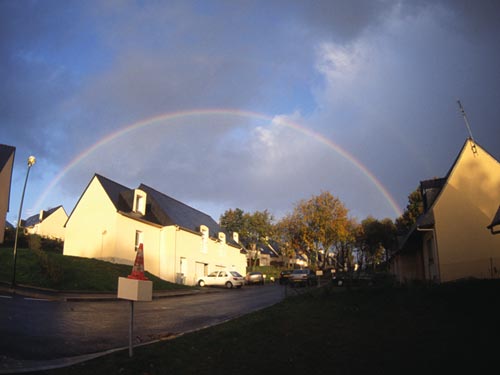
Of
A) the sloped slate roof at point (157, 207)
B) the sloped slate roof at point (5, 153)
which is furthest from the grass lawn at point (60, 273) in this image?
A: the sloped slate roof at point (5, 153)

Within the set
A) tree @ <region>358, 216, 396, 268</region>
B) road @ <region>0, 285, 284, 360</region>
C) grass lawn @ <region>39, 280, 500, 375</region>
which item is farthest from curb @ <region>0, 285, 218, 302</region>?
tree @ <region>358, 216, 396, 268</region>

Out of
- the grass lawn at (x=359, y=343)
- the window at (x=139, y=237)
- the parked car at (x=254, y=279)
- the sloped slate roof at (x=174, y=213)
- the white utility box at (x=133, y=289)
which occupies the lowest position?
the parked car at (x=254, y=279)

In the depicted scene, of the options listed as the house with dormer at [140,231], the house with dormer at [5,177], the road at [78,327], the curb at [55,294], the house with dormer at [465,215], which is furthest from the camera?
the house with dormer at [5,177]

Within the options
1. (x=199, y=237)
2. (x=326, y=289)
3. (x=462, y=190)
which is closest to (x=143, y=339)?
(x=326, y=289)

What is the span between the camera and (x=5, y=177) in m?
36.7

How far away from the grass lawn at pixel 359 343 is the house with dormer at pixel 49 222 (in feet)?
197

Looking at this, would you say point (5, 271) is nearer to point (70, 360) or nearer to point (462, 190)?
point (70, 360)

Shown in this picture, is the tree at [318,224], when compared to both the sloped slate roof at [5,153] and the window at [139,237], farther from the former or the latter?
the sloped slate roof at [5,153]

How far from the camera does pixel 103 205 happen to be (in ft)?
106

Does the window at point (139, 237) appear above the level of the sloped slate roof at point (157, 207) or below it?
below

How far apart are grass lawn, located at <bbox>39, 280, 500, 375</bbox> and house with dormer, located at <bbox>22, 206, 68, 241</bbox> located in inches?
2365

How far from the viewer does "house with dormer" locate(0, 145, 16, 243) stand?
35.8 meters

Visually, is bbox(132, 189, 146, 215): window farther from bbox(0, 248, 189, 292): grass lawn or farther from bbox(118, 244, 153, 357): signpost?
bbox(118, 244, 153, 357): signpost

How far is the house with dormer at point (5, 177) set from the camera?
35.8 m
